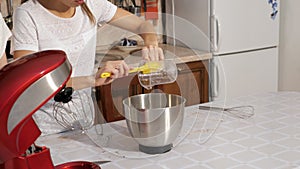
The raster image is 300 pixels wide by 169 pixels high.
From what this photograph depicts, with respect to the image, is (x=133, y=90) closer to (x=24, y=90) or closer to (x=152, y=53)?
(x=152, y=53)

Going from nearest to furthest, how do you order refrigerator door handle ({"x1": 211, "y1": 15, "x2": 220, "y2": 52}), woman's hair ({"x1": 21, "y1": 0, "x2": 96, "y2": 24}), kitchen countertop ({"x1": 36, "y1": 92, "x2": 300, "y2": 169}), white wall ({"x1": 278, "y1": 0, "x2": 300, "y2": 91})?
kitchen countertop ({"x1": 36, "y1": 92, "x2": 300, "y2": 169}) → woman's hair ({"x1": 21, "y1": 0, "x2": 96, "y2": 24}) → refrigerator door handle ({"x1": 211, "y1": 15, "x2": 220, "y2": 52}) → white wall ({"x1": 278, "y1": 0, "x2": 300, "y2": 91})

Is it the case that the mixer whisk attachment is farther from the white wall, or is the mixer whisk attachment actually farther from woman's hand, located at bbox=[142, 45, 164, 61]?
the white wall

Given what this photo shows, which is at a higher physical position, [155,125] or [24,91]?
[24,91]

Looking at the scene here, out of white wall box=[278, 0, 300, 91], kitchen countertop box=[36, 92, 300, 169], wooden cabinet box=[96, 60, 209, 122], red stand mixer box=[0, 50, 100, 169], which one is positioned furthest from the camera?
white wall box=[278, 0, 300, 91]

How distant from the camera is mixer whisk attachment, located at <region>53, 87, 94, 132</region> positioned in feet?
4.36

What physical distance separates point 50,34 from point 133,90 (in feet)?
1.65

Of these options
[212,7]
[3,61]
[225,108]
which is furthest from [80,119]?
[212,7]

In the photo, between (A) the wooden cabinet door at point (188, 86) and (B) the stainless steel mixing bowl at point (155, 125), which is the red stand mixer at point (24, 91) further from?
A: (A) the wooden cabinet door at point (188, 86)

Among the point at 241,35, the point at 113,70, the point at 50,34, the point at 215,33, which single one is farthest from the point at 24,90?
the point at 241,35

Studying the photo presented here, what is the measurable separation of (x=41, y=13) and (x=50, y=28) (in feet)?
0.21

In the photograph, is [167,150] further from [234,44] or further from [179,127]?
[234,44]

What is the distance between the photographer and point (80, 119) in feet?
4.63

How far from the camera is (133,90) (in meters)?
1.23

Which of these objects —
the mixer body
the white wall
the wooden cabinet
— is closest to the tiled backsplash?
the wooden cabinet
